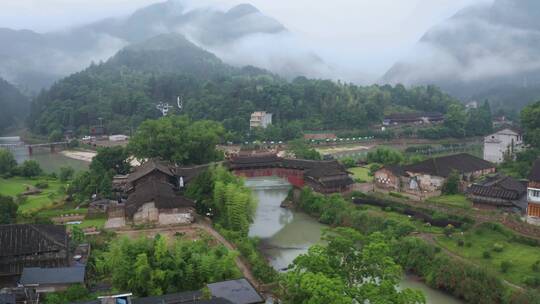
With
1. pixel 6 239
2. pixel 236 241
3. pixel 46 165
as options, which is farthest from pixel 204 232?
Answer: pixel 46 165

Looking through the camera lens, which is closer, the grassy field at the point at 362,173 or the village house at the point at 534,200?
the village house at the point at 534,200

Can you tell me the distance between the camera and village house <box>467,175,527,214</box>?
2676cm

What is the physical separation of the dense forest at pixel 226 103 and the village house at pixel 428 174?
31.6 metres

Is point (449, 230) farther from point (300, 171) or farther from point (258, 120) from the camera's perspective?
point (258, 120)

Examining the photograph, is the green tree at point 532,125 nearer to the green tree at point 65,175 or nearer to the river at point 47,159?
the green tree at point 65,175

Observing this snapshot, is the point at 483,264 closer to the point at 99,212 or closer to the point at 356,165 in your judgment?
the point at 99,212

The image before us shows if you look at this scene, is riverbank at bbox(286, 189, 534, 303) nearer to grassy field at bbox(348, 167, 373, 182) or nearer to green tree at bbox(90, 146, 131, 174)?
grassy field at bbox(348, 167, 373, 182)

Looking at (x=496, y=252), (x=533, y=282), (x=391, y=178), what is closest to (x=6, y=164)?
(x=391, y=178)

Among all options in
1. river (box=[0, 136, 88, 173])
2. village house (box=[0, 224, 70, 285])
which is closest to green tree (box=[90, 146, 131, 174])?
river (box=[0, 136, 88, 173])

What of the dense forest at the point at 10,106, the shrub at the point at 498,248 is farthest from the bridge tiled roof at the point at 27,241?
the dense forest at the point at 10,106

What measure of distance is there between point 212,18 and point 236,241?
171449 millimetres

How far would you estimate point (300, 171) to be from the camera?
36.7 m

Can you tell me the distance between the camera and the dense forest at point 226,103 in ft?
242

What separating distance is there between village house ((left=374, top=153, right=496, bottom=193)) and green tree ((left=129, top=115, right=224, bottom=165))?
12.8m
